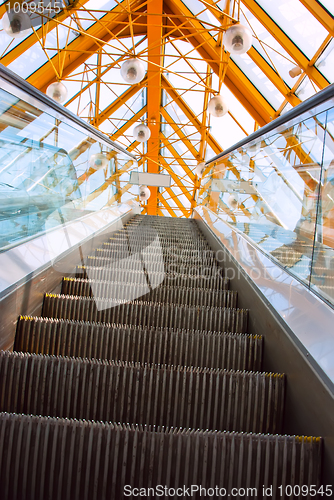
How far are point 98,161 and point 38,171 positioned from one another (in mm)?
2835

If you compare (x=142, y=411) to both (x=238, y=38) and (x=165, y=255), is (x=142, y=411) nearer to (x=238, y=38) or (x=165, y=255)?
(x=165, y=255)

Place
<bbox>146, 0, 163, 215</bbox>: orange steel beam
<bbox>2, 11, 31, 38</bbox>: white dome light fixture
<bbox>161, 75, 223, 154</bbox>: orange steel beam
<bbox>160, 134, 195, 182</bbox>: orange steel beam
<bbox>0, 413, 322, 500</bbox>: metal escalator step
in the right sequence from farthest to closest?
<bbox>160, 134, 195, 182</bbox>: orange steel beam
<bbox>161, 75, 223, 154</bbox>: orange steel beam
<bbox>146, 0, 163, 215</bbox>: orange steel beam
<bbox>2, 11, 31, 38</bbox>: white dome light fixture
<bbox>0, 413, 322, 500</bbox>: metal escalator step

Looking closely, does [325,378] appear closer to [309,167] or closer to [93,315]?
[309,167]

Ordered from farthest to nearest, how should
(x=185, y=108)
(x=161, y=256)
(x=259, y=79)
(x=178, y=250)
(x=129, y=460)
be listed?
(x=185, y=108) → (x=259, y=79) → (x=178, y=250) → (x=161, y=256) → (x=129, y=460)

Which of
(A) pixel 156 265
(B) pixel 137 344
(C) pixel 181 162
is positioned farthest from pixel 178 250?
(C) pixel 181 162

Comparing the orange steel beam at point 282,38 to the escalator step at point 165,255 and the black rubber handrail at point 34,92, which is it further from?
the black rubber handrail at point 34,92

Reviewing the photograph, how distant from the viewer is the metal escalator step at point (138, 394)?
2.14 m

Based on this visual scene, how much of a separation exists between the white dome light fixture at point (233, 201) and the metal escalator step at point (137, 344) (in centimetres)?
330

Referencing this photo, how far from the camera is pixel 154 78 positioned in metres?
17.3

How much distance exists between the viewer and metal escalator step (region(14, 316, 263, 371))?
8.86 ft

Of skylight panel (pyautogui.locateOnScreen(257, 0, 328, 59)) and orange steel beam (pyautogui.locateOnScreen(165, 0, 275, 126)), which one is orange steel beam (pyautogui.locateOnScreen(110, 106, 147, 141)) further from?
skylight panel (pyautogui.locateOnScreen(257, 0, 328, 59))

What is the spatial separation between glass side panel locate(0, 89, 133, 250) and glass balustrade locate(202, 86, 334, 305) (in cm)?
190

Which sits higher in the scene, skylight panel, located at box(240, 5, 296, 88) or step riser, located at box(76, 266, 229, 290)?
skylight panel, located at box(240, 5, 296, 88)

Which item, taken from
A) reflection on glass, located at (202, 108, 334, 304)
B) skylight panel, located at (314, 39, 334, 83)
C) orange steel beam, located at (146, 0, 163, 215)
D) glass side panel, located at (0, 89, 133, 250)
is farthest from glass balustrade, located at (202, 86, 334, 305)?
orange steel beam, located at (146, 0, 163, 215)
